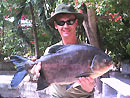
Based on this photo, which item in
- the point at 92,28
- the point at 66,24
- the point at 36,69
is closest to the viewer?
the point at 36,69

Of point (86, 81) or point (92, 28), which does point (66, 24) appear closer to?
point (86, 81)

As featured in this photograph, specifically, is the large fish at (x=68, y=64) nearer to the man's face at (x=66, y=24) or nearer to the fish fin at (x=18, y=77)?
the fish fin at (x=18, y=77)

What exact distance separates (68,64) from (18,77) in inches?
15.8

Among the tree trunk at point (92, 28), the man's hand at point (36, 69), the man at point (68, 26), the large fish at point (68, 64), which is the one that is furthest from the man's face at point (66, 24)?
the tree trunk at point (92, 28)

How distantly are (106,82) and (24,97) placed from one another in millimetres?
2778

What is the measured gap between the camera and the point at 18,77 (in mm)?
1374

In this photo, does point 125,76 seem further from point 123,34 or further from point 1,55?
point 1,55

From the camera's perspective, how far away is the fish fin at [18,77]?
4.46 ft

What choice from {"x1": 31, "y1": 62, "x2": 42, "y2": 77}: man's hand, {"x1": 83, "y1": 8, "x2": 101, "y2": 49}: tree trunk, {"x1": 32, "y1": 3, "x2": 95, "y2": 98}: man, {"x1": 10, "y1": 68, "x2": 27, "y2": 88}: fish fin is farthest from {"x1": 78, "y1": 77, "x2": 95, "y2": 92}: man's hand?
{"x1": 83, "y1": 8, "x2": 101, "y2": 49}: tree trunk

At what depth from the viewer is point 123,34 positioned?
21.4ft

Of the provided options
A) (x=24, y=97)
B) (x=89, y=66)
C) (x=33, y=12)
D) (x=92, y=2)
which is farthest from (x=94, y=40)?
(x=89, y=66)

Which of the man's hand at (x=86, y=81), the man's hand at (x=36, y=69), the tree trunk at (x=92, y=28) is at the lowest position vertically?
the man's hand at (x=86, y=81)

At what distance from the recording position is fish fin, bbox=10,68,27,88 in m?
1.36

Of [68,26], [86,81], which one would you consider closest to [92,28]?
[68,26]
